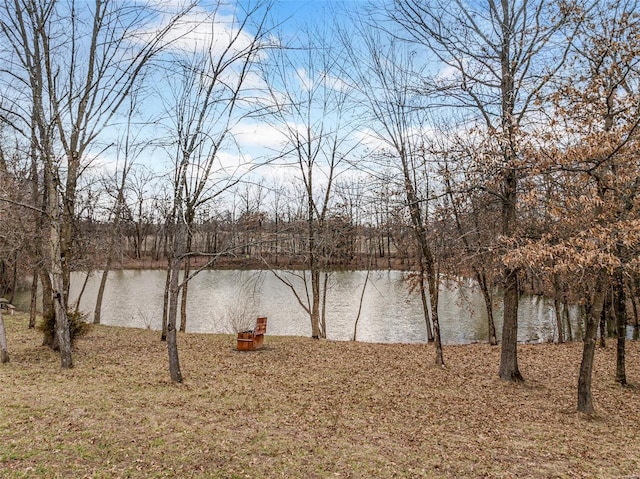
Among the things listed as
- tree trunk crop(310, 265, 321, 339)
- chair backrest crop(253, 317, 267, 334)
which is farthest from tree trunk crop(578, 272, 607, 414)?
tree trunk crop(310, 265, 321, 339)

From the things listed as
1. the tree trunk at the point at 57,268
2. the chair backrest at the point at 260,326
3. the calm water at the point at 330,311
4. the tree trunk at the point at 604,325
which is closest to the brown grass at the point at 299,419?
the tree trunk at the point at 57,268

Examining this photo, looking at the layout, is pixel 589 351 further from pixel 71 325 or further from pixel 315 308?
pixel 71 325

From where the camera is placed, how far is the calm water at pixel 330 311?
54.0ft

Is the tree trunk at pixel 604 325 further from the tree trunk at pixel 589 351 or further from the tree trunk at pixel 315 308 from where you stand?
the tree trunk at pixel 315 308

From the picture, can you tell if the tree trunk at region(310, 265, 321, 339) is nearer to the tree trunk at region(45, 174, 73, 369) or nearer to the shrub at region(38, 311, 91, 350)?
the shrub at region(38, 311, 91, 350)

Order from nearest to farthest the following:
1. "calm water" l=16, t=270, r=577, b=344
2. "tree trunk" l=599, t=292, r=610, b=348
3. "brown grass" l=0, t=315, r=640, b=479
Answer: "brown grass" l=0, t=315, r=640, b=479
"tree trunk" l=599, t=292, r=610, b=348
"calm water" l=16, t=270, r=577, b=344

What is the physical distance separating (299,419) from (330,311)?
14477mm

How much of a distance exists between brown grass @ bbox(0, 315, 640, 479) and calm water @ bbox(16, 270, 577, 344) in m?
4.53

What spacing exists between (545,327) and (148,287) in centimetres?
2087

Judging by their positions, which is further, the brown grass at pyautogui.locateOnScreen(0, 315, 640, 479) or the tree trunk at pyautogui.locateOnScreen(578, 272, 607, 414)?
the tree trunk at pyautogui.locateOnScreen(578, 272, 607, 414)

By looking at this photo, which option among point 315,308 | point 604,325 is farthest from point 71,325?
point 604,325

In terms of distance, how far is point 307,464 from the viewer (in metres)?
4.41

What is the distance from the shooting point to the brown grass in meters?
4.30

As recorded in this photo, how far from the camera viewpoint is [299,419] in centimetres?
584
